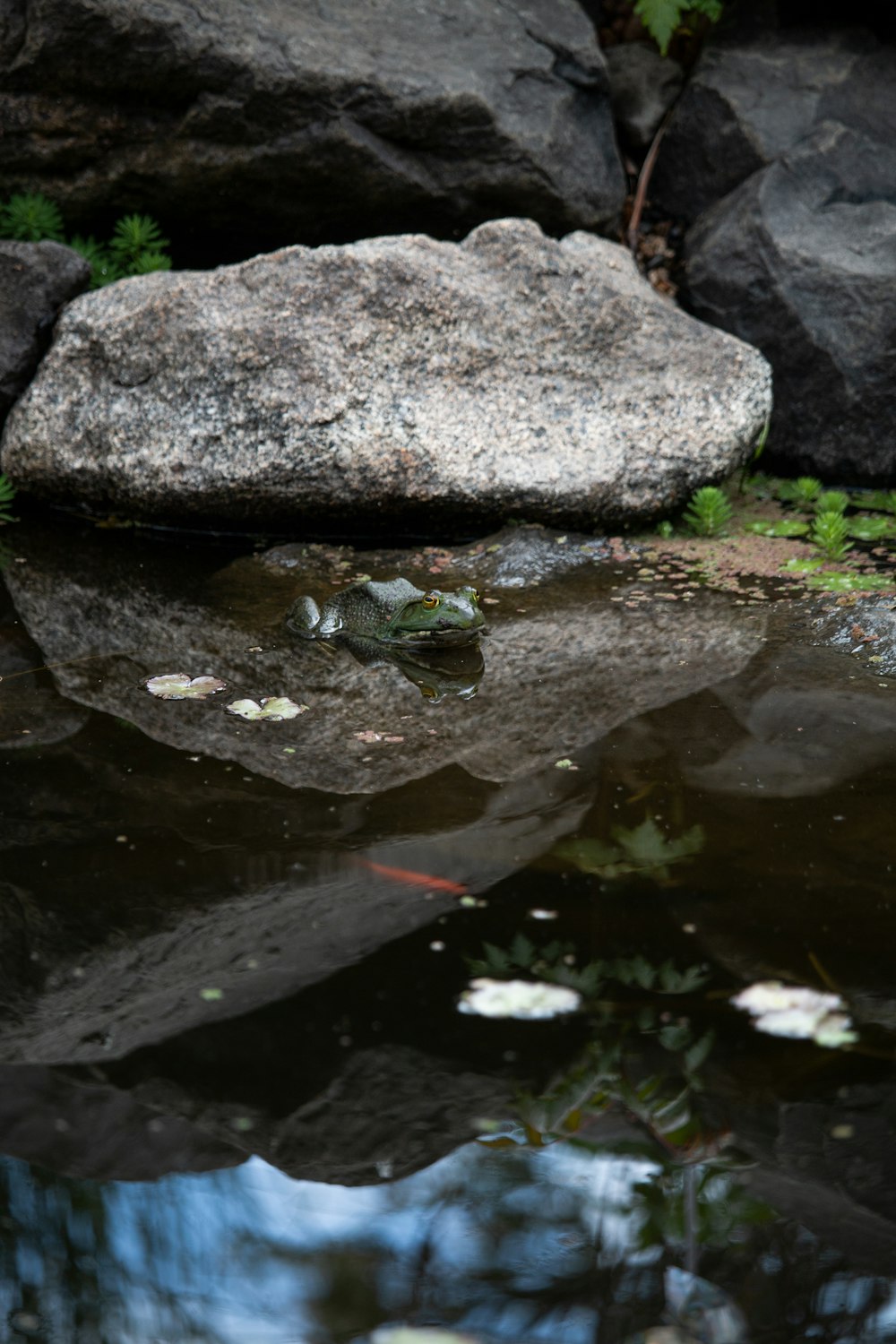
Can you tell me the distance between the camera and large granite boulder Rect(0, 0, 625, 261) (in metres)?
7.24

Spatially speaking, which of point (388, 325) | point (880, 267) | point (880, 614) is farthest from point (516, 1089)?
point (880, 267)

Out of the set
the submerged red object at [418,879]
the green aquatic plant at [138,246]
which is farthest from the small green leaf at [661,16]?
the submerged red object at [418,879]

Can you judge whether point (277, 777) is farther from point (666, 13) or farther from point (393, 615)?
point (666, 13)

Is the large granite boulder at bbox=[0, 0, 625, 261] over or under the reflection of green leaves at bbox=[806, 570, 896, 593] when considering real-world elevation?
over

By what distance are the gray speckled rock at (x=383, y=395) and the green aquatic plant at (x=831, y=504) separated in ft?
1.83

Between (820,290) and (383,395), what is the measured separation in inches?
119

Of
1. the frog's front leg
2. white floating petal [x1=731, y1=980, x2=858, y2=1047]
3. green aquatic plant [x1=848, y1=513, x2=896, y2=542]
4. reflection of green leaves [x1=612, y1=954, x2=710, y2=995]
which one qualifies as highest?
white floating petal [x1=731, y1=980, x2=858, y2=1047]

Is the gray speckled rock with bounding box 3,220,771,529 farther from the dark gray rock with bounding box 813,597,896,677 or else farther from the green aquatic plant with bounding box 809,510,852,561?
the dark gray rock with bounding box 813,597,896,677

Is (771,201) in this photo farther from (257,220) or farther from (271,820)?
(271,820)

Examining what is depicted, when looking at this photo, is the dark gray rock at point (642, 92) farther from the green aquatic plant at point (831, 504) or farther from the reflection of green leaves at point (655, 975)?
the reflection of green leaves at point (655, 975)

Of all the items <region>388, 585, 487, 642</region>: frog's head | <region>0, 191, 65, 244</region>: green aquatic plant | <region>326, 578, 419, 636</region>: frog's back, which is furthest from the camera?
<region>0, 191, 65, 244</region>: green aquatic plant

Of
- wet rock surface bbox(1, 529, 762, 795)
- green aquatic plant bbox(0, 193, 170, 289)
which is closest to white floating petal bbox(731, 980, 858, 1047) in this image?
wet rock surface bbox(1, 529, 762, 795)

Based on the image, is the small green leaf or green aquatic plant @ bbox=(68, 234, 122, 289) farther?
the small green leaf

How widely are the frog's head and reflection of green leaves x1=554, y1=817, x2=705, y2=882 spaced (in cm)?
179
